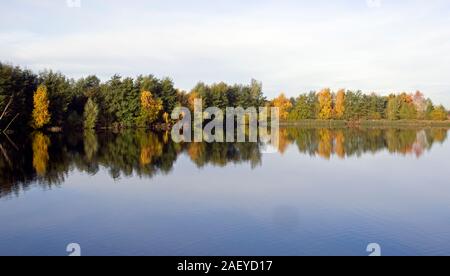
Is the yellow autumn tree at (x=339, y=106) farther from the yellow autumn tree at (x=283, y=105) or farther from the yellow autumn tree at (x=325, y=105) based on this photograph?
the yellow autumn tree at (x=283, y=105)

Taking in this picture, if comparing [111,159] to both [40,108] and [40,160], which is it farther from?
[40,108]

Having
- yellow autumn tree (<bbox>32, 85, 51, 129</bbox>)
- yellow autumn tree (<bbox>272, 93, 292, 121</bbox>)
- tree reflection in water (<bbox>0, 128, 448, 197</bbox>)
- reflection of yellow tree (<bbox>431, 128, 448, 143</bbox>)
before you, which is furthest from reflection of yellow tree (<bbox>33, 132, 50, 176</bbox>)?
yellow autumn tree (<bbox>272, 93, 292, 121</bbox>)

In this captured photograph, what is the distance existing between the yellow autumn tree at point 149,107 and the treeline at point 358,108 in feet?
111

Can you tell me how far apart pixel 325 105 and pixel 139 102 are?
4094cm

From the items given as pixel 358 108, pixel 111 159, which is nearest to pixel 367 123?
pixel 358 108

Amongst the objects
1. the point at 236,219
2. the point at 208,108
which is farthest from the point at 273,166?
the point at 208,108

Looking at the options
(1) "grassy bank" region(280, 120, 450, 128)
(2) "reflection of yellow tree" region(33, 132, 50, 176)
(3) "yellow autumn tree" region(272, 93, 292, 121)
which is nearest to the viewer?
(2) "reflection of yellow tree" region(33, 132, 50, 176)

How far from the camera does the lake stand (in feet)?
32.8

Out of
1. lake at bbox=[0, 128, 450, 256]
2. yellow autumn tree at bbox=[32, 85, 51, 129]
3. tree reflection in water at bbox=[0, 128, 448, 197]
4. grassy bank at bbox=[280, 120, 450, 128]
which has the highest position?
yellow autumn tree at bbox=[32, 85, 51, 129]

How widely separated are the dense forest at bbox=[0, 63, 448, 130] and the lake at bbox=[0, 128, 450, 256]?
25820mm

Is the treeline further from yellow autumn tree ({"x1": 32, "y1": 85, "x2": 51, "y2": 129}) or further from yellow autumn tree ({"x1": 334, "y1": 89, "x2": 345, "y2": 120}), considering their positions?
yellow autumn tree ({"x1": 32, "y1": 85, "x2": 51, "y2": 129})

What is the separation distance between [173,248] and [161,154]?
18571mm

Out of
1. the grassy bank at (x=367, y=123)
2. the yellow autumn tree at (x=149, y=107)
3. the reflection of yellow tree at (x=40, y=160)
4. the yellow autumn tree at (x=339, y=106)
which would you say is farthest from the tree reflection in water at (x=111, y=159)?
the yellow autumn tree at (x=339, y=106)
